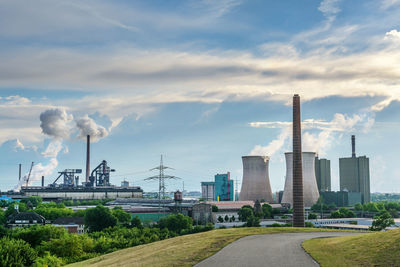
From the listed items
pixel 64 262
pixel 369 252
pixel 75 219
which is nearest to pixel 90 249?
pixel 64 262

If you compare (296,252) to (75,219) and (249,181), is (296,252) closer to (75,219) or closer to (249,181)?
(75,219)

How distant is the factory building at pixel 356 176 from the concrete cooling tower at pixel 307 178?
66.4m

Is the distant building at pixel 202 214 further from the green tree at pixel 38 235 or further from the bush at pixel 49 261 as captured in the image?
the bush at pixel 49 261

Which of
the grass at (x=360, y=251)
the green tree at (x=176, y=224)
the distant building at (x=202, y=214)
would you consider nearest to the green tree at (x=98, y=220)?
the green tree at (x=176, y=224)

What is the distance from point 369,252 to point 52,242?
108 ft

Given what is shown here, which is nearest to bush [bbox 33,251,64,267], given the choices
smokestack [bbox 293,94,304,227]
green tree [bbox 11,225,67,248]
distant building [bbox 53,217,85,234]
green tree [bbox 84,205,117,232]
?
green tree [bbox 11,225,67,248]

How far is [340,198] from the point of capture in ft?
558

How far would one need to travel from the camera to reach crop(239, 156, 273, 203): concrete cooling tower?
12362cm

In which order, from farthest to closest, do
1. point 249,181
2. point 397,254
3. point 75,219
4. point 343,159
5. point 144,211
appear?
point 343,159 < point 249,181 < point 144,211 < point 75,219 < point 397,254

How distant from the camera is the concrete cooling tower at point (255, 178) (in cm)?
12362

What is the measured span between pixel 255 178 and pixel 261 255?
10015 centimetres

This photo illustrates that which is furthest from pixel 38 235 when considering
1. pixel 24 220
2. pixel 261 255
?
pixel 24 220

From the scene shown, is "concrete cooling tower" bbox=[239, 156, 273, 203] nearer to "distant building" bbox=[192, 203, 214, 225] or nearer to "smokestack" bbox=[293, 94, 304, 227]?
"distant building" bbox=[192, 203, 214, 225]

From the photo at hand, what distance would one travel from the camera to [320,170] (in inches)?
7800
